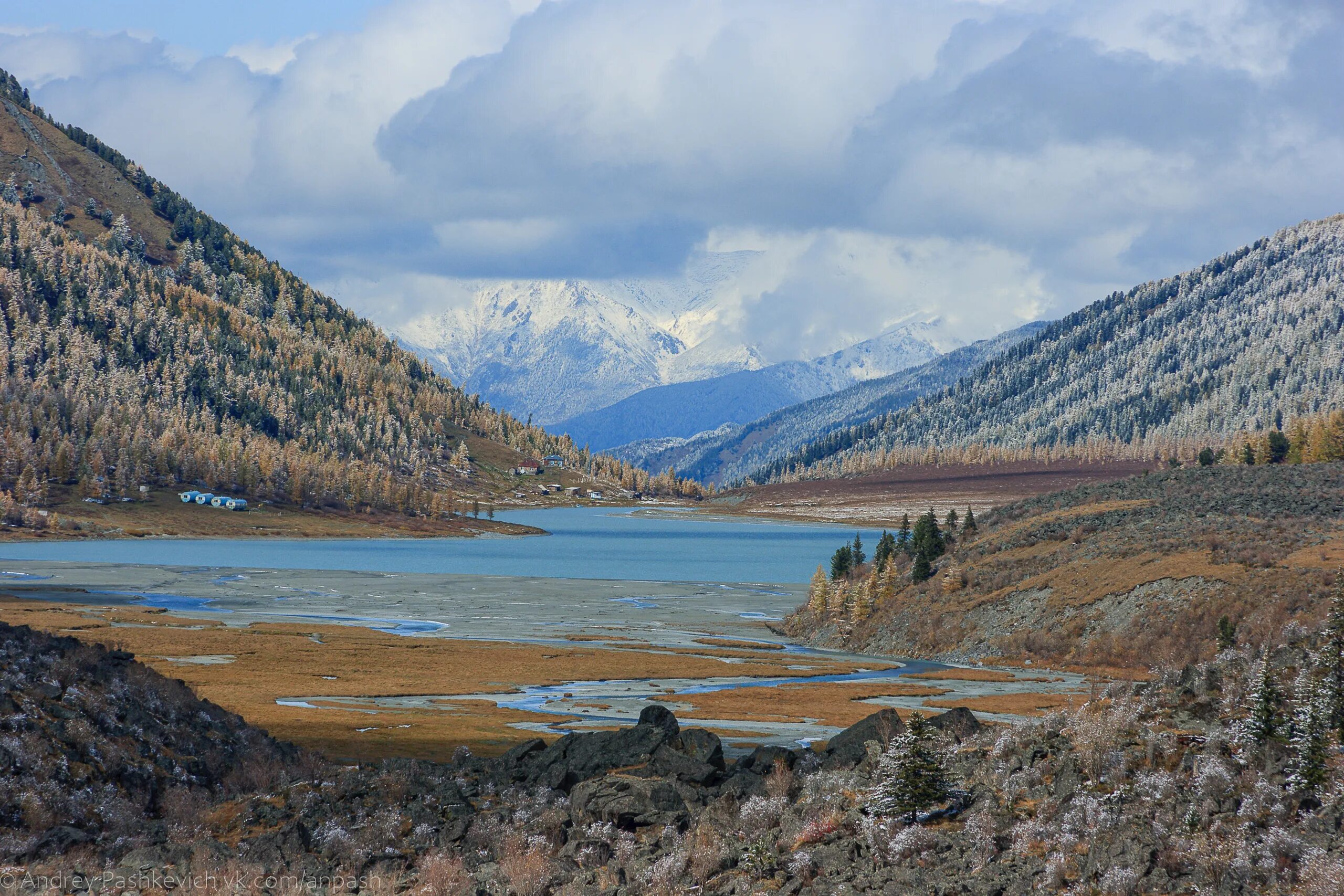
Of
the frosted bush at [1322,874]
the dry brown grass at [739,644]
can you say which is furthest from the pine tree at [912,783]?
the dry brown grass at [739,644]

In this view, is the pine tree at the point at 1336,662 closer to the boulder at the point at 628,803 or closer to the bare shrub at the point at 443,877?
the boulder at the point at 628,803

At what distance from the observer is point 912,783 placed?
22.5 metres

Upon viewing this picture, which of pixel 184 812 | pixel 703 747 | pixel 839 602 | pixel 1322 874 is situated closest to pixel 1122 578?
pixel 839 602

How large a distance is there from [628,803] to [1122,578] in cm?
6096

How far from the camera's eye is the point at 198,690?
5503 centimetres

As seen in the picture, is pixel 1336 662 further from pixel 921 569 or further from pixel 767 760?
pixel 921 569

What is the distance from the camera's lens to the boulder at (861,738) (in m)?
28.6

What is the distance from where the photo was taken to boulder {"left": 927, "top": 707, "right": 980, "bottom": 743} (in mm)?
29734

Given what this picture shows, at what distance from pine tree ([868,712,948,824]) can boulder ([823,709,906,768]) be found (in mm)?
4638

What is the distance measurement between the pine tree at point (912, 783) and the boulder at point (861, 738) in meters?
4.64

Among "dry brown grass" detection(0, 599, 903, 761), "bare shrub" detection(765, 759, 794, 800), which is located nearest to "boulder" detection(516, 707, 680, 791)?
"bare shrub" detection(765, 759, 794, 800)

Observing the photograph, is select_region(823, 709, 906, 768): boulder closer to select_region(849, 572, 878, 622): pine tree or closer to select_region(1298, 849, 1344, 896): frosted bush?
select_region(1298, 849, 1344, 896): frosted bush

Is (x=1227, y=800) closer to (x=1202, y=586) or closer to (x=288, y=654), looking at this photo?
(x=1202, y=586)

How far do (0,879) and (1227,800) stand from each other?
2441 centimetres
